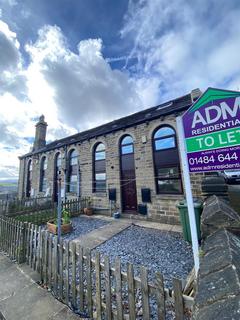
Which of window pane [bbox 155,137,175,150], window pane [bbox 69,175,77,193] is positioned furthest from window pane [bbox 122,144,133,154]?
window pane [bbox 69,175,77,193]

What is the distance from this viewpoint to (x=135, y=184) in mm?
8516

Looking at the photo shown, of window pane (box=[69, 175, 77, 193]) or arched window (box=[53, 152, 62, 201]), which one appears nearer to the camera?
window pane (box=[69, 175, 77, 193])

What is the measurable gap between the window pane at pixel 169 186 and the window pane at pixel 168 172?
0.80 ft

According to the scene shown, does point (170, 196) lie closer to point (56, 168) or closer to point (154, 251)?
point (154, 251)

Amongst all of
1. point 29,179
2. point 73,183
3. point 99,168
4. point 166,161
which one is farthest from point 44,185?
point 166,161

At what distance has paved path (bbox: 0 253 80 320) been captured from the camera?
2318mm

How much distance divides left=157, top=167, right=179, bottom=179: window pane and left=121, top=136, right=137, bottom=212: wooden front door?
4.81 feet

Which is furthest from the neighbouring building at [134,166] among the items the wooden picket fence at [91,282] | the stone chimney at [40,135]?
the stone chimney at [40,135]

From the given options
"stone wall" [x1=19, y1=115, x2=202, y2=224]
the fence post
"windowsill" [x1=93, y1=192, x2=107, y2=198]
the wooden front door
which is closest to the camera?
the fence post

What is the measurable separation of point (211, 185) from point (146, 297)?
2.43 meters

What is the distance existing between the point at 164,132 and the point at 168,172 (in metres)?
2.02

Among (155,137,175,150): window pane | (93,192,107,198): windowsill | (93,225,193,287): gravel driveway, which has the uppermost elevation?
(155,137,175,150): window pane

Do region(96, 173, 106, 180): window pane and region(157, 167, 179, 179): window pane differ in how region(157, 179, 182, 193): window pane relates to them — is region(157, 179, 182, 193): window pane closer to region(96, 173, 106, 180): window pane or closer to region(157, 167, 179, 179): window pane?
region(157, 167, 179, 179): window pane

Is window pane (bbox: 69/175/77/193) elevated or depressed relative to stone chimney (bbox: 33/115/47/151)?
depressed
